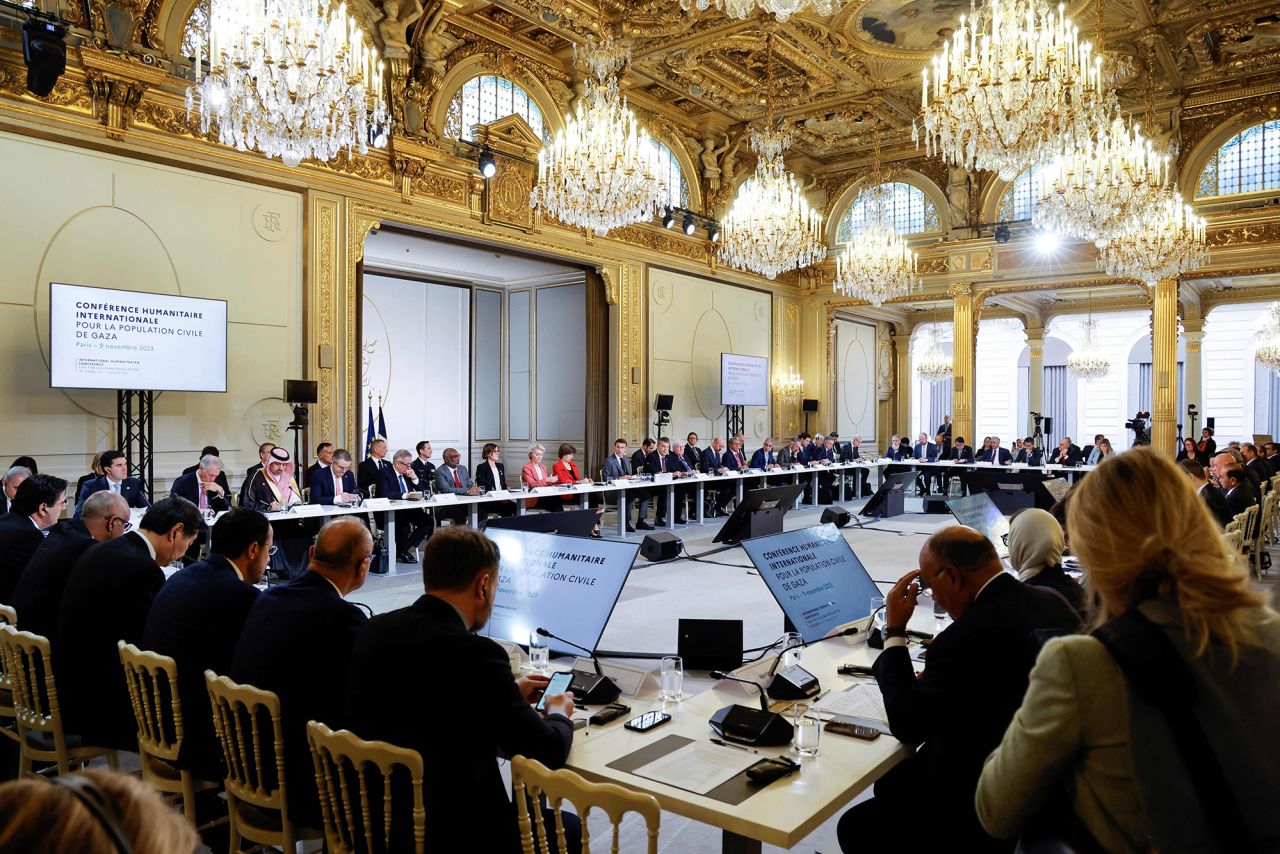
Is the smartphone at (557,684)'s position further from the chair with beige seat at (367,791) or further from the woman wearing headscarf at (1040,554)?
the woman wearing headscarf at (1040,554)

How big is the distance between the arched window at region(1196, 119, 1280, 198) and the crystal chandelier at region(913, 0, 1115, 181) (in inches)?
341

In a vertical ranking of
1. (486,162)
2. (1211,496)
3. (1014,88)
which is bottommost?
(1211,496)

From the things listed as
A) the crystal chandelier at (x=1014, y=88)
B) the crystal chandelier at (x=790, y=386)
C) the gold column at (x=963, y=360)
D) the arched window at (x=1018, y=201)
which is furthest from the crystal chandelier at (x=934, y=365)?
the crystal chandelier at (x=1014, y=88)

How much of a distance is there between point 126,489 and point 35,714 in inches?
181

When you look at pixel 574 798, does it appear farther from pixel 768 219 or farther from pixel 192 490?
pixel 768 219

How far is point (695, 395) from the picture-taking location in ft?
46.3

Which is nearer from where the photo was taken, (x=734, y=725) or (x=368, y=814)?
(x=368, y=814)

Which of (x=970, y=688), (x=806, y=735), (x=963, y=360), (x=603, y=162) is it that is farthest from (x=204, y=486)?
(x=963, y=360)

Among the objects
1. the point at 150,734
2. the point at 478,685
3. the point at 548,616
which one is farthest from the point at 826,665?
the point at 150,734

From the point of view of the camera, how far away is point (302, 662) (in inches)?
90.0

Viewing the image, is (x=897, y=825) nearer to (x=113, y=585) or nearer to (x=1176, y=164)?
(x=113, y=585)

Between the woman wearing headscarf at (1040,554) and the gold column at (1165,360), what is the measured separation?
11897 millimetres

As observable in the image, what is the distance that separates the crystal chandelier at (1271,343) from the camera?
1562cm

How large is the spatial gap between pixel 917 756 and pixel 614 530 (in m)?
8.99
